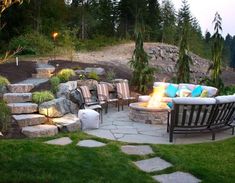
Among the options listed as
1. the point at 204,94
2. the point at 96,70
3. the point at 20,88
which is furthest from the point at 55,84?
the point at 204,94

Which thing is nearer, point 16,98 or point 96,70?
point 16,98

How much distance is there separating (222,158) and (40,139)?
2.99 m

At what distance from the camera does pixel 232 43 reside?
4744cm

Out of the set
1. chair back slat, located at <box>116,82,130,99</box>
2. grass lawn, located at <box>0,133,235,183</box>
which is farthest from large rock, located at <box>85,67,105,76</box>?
grass lawn, located at <box>0,133,235,183</box>

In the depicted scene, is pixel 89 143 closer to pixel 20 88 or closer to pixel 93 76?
pixel 20 88

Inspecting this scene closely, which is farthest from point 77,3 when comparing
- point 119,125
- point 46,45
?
point 119,125

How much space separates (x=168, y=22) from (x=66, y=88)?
2246 centimetres

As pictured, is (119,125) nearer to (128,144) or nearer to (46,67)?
(128,144)

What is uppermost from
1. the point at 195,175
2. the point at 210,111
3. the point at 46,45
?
the point at 46,45

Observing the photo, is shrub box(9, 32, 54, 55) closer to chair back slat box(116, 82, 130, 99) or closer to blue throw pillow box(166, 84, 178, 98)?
chair back slat box(116, 82, 130, 99)

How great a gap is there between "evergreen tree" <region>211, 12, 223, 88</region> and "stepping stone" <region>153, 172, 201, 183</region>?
5518 mm

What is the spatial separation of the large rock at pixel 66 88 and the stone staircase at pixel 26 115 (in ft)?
3.06

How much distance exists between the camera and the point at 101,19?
30.0 metres

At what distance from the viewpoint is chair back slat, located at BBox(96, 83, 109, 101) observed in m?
8.88
